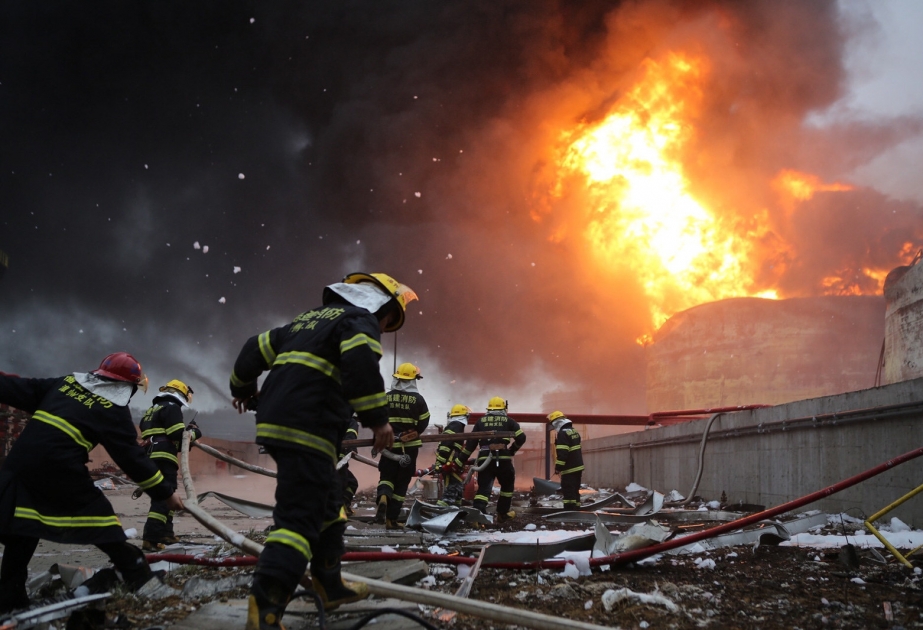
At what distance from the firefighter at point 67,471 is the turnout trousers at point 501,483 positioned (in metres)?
5.20

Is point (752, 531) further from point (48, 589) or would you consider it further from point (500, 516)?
point (48, 589)

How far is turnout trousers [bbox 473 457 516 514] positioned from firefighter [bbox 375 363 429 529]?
1346mm

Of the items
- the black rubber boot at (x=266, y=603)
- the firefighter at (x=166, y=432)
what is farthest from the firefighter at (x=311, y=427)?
the firefighter at (x=166, y=432)

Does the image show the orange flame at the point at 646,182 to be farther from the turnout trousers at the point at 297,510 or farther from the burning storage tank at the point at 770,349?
the turnout trousers at the point at 297,510

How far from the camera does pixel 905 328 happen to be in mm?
18734

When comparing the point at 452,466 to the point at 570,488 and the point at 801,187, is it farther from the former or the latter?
the point at 801,187

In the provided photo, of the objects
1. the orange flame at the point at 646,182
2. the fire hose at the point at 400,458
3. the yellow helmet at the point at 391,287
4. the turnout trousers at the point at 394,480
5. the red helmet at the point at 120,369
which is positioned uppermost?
the orange flame at the point at 646,182

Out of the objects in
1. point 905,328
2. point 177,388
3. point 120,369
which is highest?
point 905,328

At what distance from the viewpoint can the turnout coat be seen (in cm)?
318

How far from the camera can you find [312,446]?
267cm

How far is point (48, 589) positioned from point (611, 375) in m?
45.2

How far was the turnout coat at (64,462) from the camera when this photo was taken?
3182 mm

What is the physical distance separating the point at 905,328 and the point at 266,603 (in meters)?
21.2

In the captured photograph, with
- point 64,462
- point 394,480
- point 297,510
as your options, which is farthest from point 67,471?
point 394,480
